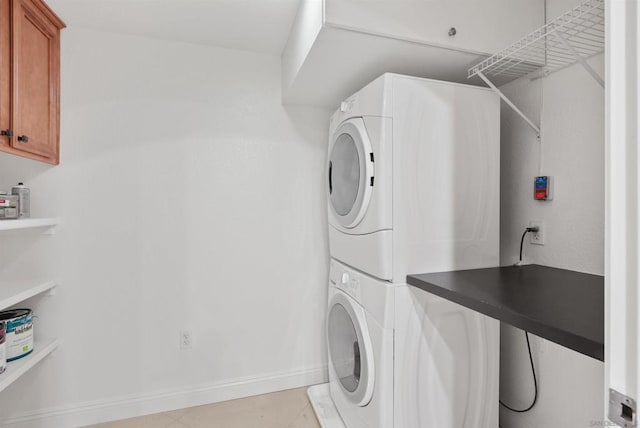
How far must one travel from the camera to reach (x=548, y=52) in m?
1.44

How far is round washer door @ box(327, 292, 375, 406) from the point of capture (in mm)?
1447

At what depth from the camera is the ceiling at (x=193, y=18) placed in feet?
5.32

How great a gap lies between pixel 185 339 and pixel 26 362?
0.74 metres

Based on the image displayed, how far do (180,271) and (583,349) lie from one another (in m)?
1.96

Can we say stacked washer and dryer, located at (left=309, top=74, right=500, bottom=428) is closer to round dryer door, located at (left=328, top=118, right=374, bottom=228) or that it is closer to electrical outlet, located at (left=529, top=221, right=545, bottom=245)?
round dryer door, located at (left=328, top=118, right=374, bottom=228)

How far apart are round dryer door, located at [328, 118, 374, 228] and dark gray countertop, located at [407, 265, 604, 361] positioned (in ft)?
1.40

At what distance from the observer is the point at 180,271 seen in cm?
199

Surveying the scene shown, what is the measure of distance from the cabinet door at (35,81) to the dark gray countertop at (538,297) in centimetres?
194

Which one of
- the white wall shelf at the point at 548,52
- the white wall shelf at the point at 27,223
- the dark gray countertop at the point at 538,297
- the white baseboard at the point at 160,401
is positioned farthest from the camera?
the white baseboard at the point at 160,401

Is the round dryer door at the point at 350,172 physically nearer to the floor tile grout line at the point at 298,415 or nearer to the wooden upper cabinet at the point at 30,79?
the floor tile grout line at the point at 298,415

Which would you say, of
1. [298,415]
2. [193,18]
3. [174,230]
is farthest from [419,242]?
[193,18]

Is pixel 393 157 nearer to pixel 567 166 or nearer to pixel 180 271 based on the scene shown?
pixel 567 166

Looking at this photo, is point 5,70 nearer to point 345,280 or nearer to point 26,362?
point 26,362

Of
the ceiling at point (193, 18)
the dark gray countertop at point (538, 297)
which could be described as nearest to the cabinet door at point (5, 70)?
the ceiling at point (193, 18)
